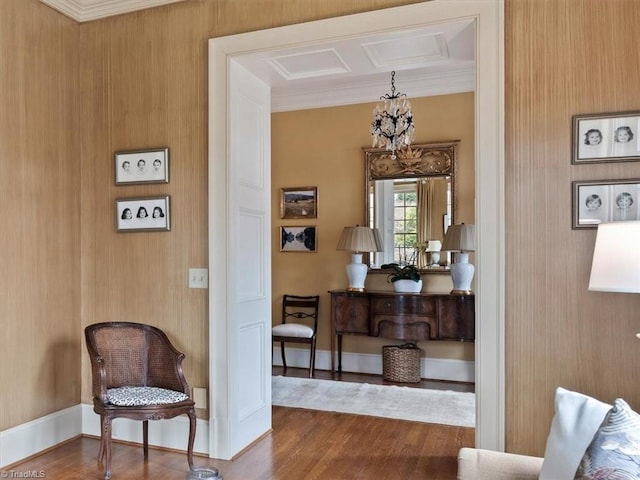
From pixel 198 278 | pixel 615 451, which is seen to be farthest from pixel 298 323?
pixel 615 451

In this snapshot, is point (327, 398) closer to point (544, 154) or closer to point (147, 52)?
point (544, 154)

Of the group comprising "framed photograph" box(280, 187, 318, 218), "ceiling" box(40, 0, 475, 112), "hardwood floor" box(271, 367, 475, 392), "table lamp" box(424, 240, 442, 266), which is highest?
"ceiling" box(40, 0, 475, 112)

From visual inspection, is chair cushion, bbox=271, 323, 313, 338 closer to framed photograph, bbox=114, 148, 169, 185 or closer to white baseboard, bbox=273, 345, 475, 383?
white baseboard, bbox=273, 345, 475, 383

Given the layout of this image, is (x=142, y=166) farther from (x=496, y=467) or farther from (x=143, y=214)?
(x=496, y=467)

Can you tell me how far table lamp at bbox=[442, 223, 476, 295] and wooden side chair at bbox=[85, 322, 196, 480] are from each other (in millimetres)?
2775

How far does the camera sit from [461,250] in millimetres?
4477

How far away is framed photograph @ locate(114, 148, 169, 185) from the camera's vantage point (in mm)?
3172

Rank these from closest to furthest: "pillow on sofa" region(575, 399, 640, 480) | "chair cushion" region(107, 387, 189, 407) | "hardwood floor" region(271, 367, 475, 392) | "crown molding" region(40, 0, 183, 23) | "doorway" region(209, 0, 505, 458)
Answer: "pillow on sofa" region(575, 399, 640, 480)
"doorway" region(209, 0, 505, 458)
"chair cushion" region(107, 387, 189, 407)
"crown molding" region(40, 0, 183, 23)
"hardwood floor" region(271, 367, 475, 392)

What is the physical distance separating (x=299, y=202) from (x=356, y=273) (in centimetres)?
114

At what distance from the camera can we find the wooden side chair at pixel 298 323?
4.95 metres

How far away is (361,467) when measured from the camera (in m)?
2.86

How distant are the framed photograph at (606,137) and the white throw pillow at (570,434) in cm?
146

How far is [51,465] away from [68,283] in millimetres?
1172

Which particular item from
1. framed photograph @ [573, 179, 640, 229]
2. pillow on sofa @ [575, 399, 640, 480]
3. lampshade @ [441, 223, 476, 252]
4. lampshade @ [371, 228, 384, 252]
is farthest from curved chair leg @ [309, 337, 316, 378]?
pillow on sofa @ [575, 399, 640, 480]
